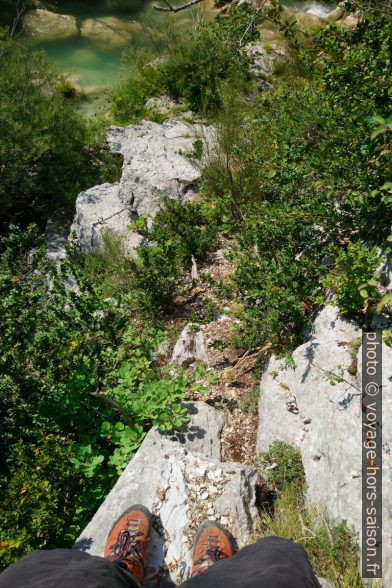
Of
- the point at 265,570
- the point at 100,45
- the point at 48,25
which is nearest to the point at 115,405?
the point at 265,570

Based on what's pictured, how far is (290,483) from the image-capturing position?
338cm

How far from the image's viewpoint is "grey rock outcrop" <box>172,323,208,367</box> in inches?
177

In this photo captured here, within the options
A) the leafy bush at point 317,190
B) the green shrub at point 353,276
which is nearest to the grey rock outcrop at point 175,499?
the leafy bush at point 317,190

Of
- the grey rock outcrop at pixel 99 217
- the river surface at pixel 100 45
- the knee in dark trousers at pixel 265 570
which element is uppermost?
the river surface at pixel 100 45

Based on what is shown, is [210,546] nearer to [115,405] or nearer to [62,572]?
[62,572]

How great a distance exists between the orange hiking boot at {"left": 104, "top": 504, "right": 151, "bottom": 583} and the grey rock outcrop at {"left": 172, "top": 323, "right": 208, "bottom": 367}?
1.53 metres

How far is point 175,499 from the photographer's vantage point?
11.0 ft

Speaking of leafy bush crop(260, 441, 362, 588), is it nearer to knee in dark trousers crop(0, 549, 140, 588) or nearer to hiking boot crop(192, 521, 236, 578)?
hiking boot crop(192, 521, 236, 578)

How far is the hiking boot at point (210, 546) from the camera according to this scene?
9.49 feet

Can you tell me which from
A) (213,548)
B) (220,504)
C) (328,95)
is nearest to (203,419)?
(220,504)

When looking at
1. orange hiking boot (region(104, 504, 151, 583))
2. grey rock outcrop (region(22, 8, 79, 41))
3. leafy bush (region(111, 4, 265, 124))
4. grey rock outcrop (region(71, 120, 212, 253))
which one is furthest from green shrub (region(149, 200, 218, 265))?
grey rock outcrop (region(22, 8, 79, 41))

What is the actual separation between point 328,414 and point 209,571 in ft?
4.74

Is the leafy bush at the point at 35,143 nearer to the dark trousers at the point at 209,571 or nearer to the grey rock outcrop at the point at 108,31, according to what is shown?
the grey rock outcrop at the point at 108,31

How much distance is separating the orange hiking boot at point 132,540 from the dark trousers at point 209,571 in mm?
534
